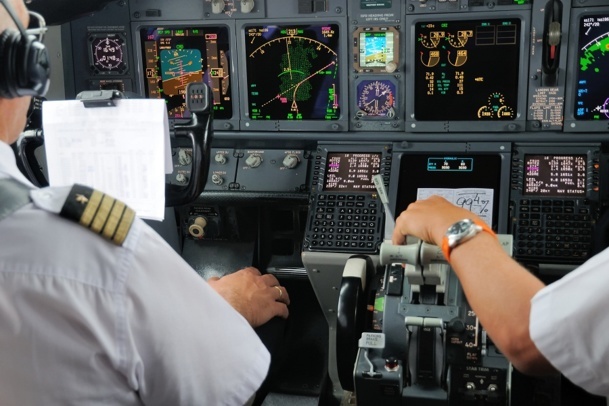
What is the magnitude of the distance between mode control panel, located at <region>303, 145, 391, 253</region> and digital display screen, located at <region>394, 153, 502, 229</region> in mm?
99

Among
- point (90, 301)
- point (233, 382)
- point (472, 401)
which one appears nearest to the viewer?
point (90, 301)

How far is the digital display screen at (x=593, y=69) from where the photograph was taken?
9.23 feet

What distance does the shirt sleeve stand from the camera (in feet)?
3.60

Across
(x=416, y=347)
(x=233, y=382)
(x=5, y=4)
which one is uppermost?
(x=5, y=4)

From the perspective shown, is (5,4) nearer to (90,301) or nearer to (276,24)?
(90,301)

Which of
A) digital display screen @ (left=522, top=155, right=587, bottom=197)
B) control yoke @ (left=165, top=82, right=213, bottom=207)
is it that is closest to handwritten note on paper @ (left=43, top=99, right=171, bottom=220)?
control yoke @ (left=165, top=82, right=213, bottom=207)

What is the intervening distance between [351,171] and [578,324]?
196cm

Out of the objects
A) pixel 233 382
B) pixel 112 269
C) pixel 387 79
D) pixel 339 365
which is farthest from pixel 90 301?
pixel 387 79

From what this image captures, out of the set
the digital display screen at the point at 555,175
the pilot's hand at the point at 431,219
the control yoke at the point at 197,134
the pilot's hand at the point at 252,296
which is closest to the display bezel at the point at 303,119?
the control yoke at the point at 197,134

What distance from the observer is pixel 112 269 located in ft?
3.49

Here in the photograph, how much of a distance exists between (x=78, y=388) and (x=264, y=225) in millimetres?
2280

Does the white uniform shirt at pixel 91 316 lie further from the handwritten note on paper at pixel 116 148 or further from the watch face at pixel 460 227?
the handwritten note on paper at pixel 116 148

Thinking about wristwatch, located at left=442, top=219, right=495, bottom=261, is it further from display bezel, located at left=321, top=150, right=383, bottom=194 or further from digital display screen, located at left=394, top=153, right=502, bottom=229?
display bezel, located at left=321, top=150, right=383, bottom=194

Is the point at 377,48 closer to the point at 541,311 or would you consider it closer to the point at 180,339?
the point at 541,311
